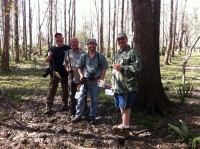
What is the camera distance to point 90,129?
242 inches

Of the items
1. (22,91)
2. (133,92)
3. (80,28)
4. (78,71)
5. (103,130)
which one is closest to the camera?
(133,92)

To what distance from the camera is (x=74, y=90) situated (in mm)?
6977

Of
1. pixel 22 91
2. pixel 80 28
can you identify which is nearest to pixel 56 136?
pixel 22 91

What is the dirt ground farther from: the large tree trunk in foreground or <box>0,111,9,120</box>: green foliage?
the large tree trunk in foreground

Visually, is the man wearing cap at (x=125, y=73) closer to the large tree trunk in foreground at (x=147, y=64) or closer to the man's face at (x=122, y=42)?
the man's face at (x=122, y=42)

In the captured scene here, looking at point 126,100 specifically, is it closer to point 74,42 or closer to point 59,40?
point 74,42

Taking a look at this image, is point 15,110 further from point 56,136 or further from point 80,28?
point 80,28

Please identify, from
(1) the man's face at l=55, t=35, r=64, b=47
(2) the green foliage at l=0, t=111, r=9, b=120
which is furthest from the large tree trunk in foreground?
(2) the green foliage at l=0, t=111, r=9, b=120

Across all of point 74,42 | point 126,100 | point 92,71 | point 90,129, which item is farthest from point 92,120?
point 74,42

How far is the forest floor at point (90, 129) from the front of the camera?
5383mm

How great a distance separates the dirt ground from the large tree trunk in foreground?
0.40m

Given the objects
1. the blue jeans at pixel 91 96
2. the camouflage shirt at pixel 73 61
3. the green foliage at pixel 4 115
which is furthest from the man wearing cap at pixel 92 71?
the green foliage at pixel 4 115

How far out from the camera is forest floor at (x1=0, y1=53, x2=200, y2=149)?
5.38 meters

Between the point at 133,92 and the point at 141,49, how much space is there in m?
1.71
